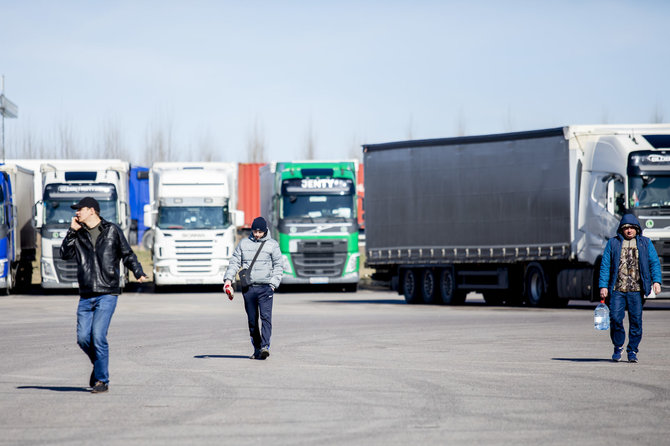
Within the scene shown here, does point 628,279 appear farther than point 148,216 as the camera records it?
No

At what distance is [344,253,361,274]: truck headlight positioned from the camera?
3512 cm

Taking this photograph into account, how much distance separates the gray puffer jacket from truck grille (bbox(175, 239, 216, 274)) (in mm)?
20283

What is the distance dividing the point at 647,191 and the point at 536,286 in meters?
4.10

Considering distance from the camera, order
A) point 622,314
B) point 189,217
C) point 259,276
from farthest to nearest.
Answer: point 189,217 < point 259,276 < point 622,314

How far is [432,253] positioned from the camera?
95.4 ft

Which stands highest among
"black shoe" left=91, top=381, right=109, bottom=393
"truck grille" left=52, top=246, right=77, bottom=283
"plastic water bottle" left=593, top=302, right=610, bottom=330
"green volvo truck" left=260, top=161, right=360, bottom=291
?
"green volvo truck" left=260, top=161, right=360, bottom=291

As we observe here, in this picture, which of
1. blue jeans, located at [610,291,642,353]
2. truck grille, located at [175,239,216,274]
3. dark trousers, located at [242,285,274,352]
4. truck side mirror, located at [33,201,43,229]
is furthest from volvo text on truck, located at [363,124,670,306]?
dark trousers, located at [242,285,274,352]

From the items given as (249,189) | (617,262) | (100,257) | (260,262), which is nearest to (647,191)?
(617,262)

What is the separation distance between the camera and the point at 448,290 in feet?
96.5

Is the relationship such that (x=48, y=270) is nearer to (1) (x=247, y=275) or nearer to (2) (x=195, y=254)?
(2) (x=195, y=254)

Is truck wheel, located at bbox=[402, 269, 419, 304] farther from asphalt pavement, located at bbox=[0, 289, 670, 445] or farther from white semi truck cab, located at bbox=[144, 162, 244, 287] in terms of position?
asphalt pavement, located at bbox=[0, 289, 670, 445]

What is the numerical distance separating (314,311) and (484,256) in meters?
4.37

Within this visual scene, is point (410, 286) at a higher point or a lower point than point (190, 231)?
lower

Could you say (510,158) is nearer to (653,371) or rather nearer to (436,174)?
(436,174)
